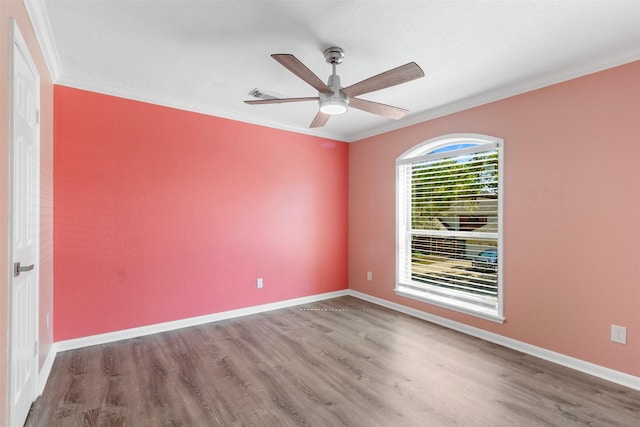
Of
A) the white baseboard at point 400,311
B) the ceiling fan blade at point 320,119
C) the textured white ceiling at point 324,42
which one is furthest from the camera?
the ceiling fan blade at point 320,119

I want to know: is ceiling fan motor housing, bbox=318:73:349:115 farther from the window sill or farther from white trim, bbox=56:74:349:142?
the window sill

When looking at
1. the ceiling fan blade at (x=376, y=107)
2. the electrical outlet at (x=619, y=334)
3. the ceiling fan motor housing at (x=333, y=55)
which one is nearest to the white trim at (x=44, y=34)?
the ceiling fan motor housing at (x=333, y=55)

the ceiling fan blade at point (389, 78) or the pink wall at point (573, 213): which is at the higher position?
the ceiling fan blade at point (389, 78)

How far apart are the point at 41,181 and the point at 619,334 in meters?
4.66

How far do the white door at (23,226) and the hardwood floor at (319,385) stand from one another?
0.39 m

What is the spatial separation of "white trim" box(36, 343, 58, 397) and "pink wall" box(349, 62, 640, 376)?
3.87 meters

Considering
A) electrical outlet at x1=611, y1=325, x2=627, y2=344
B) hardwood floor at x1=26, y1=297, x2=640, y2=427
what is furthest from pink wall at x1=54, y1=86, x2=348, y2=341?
electrical outlet at x1=611, y1=325, x2=627, y2=344

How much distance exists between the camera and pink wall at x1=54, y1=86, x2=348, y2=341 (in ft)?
9.75

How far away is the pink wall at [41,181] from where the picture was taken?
146 centimetres

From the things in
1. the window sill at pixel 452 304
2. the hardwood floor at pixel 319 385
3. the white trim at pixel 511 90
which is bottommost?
the hardwood floor at pixel 319 385

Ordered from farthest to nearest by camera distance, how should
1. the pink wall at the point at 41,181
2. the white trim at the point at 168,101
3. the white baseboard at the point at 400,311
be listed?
the white trim at the point at 168,101
the white baseboard at the point at 400,311
the pink wall at the point at 41,181

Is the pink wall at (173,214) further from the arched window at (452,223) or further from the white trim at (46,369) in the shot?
the arched window at (452,223)

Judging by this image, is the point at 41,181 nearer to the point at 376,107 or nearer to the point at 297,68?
the point at 297,68

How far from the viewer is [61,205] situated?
289cm
